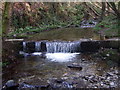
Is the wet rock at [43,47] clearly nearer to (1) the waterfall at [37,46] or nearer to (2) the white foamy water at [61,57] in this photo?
(1) the waterfall at [37,46]

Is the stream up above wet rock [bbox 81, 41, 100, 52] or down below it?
below

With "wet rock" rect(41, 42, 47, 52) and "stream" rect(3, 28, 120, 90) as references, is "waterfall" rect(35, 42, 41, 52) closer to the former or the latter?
"stream" rect(3, 28, 120, 90)

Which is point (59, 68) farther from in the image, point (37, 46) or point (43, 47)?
point (37, 46)

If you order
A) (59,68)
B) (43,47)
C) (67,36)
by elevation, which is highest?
(67,36)

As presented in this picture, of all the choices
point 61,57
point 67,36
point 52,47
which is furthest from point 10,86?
point 67,36

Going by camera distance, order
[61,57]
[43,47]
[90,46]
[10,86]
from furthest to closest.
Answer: [43,47]
[90,46]
[61,57]
[10,86]

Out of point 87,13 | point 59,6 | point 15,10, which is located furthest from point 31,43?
point 87,13

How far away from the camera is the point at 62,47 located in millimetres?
8695

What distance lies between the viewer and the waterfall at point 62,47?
8602 millimetres

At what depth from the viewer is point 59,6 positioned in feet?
60.2

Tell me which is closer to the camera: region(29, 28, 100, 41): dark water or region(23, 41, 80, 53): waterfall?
region(23, 41, 80, 53): waterfall

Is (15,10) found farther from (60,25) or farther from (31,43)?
(31,43)

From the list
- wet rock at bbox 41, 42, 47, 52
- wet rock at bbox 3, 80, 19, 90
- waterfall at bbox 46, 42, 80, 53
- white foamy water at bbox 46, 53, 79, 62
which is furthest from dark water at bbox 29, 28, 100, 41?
wet rock at bbox 3, 80, 19, 90

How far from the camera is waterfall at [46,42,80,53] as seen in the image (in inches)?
339
